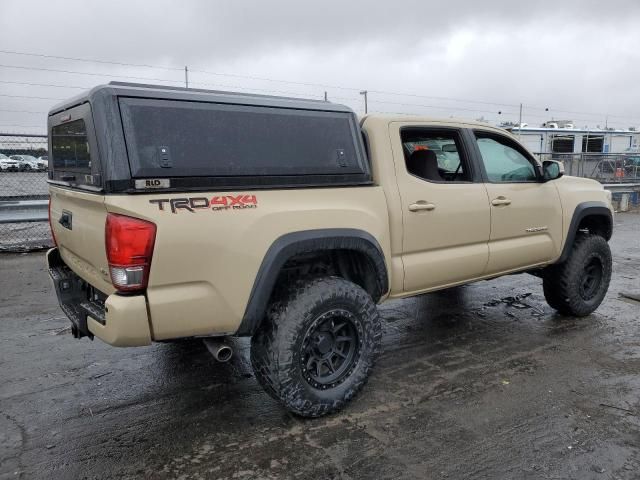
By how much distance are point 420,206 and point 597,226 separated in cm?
285

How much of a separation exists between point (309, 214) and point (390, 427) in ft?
4.68

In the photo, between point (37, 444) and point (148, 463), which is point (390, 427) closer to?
point (148, 463)

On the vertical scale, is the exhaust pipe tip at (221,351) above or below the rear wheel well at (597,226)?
below

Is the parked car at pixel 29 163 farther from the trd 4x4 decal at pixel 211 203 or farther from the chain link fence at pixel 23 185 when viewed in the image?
the trd 4x4 decal at pixel 211 203

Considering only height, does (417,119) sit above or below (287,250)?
above

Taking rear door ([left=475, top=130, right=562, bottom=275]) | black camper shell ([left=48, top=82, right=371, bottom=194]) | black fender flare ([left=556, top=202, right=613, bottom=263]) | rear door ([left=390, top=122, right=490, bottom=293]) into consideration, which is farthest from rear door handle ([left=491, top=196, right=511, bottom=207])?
black camper shell ([left=48, top=82, right=371, bottom=194])

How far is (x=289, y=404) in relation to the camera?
3.19m

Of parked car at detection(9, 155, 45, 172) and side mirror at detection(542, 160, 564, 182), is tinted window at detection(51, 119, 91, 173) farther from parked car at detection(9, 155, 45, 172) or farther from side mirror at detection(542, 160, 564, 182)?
parked car at detection(9, 155, 45, 172)

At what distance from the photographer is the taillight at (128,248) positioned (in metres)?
2.63

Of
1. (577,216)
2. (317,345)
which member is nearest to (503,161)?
(577,216)

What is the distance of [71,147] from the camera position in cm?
343

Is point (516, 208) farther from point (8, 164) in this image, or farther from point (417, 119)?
point (8, 164)

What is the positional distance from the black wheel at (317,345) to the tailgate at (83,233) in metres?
0.98

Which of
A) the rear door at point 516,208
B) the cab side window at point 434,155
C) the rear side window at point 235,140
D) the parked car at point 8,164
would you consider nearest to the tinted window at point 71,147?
the rear side window at point 235,140
